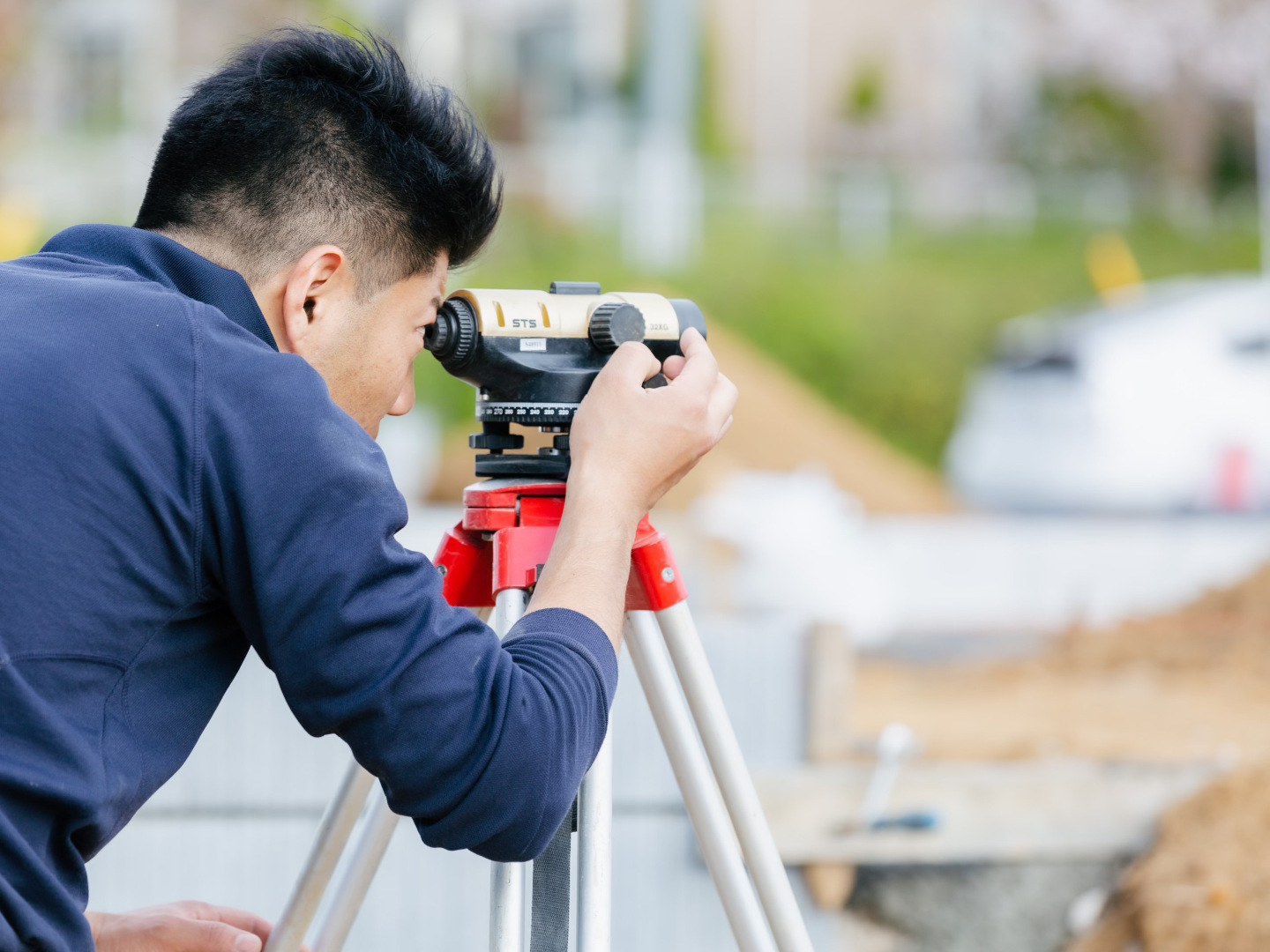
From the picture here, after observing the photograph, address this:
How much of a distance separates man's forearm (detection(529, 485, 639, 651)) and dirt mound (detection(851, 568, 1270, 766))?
2645mm

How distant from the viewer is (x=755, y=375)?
12.2 m

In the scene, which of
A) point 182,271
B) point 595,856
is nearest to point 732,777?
point 595,856

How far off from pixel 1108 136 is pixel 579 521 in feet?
62.3

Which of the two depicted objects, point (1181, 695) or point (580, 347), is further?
point (1181, 695)

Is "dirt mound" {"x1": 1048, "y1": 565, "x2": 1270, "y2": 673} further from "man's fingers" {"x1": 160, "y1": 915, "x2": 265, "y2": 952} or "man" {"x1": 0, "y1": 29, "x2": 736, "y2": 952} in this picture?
"man" {"x1": 0, "y1": 29, "x2": 736, "y2": 952}

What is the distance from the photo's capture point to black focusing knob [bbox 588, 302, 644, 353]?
1.62 metres

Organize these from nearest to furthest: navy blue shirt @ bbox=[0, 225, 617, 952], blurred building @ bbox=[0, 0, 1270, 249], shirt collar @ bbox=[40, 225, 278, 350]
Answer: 1. navy blue shirt @ bbox=[0, 225, 617, 952]
2. shirt collar @ bbox=[40, 225, 278, 350]
3. blurred building @ bbox=[0, 0, 1270, 249]

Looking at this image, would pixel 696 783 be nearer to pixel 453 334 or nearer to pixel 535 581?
pixel 535 581

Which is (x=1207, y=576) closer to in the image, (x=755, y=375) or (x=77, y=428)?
(x=755, y=375)

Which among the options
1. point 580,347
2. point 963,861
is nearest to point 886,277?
point 963,861

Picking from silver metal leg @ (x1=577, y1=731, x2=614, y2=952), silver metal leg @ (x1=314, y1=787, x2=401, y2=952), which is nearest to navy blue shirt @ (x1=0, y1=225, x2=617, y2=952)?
silver metal leg @ (x1=577, y1=731, x2=614, y2=952)

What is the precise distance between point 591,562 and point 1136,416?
9.76 meters

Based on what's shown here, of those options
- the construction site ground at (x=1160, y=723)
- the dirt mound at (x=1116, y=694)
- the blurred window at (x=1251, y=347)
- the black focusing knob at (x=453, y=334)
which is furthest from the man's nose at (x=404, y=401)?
the blurred window at (x=1251, y=347)

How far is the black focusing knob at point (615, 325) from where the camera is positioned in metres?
1.62
